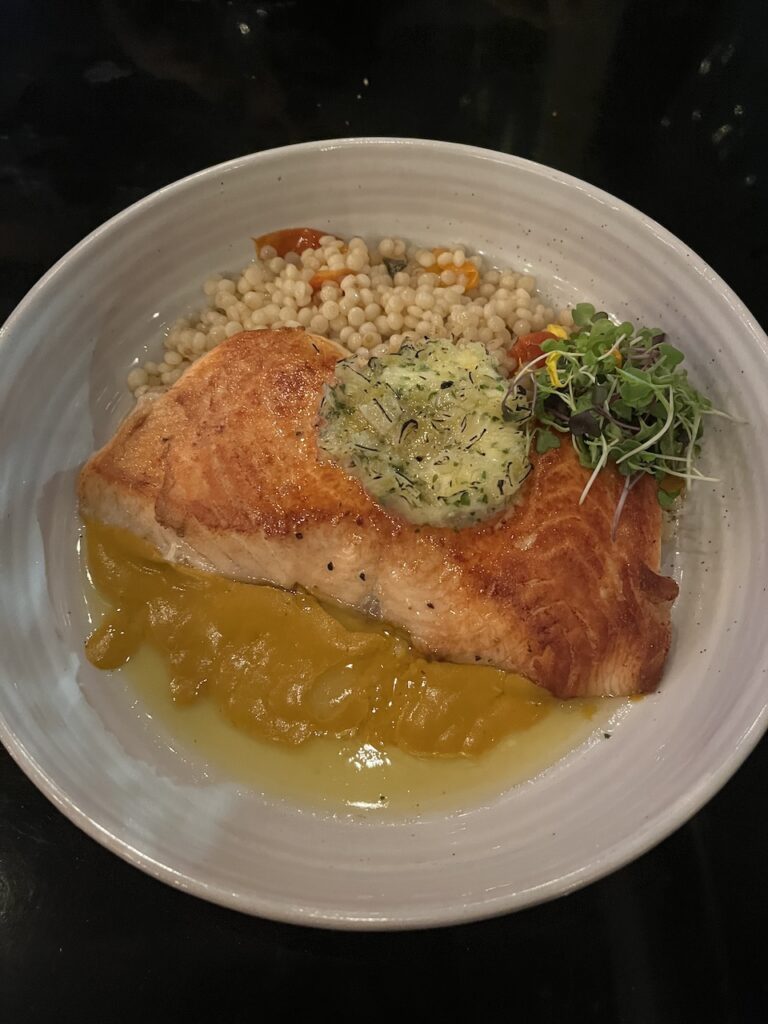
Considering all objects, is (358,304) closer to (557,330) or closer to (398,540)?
Answer: (557,330)

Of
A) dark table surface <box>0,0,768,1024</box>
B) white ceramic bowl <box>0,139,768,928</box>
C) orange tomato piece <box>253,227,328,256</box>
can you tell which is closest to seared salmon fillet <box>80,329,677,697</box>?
white ceramic bowl <box>0,139,768,928</box>

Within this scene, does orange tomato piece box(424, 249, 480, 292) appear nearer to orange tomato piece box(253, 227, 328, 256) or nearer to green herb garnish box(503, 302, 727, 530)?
orange tomato piece box(253, 227, 328, 256)

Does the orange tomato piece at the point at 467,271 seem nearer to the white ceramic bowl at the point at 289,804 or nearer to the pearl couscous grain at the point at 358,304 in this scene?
the pearl couscous grain at the point at 358,304

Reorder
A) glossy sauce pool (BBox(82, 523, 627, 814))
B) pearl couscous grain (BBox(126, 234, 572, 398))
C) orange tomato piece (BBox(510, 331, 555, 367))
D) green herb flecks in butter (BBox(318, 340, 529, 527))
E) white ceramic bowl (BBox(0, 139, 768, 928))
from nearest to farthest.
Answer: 1. white ceramic bowl (BBox(0, 139, 768, 928))
2. green herb flecks in butter (BBox(318, 340, 529, 527))
3. glossy sauce pool (BBox(82, 523, 627, 814))
4. orange tomato piece (BBox(510, 331, 555, 367))
5. pearl couscous grain (BBox(126, 234, 572, 398))

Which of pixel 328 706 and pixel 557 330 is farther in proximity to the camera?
pixel 557 330

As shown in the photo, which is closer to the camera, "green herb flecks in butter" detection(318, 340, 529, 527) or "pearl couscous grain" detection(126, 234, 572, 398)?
"green herb flecks in butter" detection(318, 340, 529, 527)

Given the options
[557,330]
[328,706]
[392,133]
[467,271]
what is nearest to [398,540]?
[328,706]

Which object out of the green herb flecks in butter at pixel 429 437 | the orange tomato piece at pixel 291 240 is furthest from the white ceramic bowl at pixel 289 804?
the green herb flecks in butter at pixel 429 437

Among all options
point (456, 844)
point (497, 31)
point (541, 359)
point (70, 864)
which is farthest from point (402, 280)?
point (70, 864)
